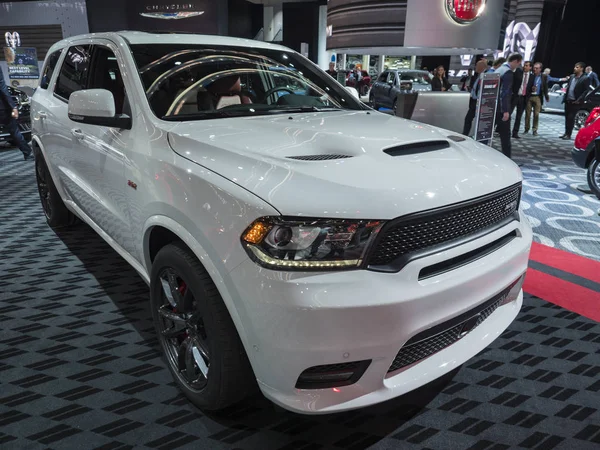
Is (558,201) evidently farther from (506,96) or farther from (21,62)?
(21,62)

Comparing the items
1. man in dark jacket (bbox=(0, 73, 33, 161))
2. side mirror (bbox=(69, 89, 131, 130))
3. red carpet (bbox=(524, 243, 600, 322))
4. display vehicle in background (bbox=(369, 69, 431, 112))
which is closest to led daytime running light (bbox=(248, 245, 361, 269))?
side mirror (bbox=(69, 89, 131, 130))

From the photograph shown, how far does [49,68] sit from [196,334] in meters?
2.89

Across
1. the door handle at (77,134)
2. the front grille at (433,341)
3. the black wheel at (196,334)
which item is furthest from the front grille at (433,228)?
the door handle at (77,134)

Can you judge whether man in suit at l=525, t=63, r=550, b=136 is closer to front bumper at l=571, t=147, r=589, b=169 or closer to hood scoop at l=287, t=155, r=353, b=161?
front bumper at l=571, t=147, r=589, b=169

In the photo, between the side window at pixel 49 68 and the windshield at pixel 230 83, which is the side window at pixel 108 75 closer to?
the windshield at pixel 230 83

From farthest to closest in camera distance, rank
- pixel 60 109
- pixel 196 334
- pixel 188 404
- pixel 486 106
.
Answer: pixel 486 106 < pixel 60 109 < pixel 188 404 < pixel 196 334

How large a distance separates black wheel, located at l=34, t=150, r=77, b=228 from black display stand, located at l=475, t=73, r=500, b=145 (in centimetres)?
485

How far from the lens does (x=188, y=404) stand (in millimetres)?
1971

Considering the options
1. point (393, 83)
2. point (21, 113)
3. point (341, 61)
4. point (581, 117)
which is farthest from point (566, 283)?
point (341, 61)

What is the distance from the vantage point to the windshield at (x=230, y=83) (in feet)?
7.29

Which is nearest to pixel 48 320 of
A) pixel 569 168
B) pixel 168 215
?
pixel 168 215

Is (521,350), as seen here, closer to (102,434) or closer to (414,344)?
(414,344)

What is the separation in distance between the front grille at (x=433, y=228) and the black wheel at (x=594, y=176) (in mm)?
4397

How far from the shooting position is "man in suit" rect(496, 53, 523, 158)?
6.44 m
